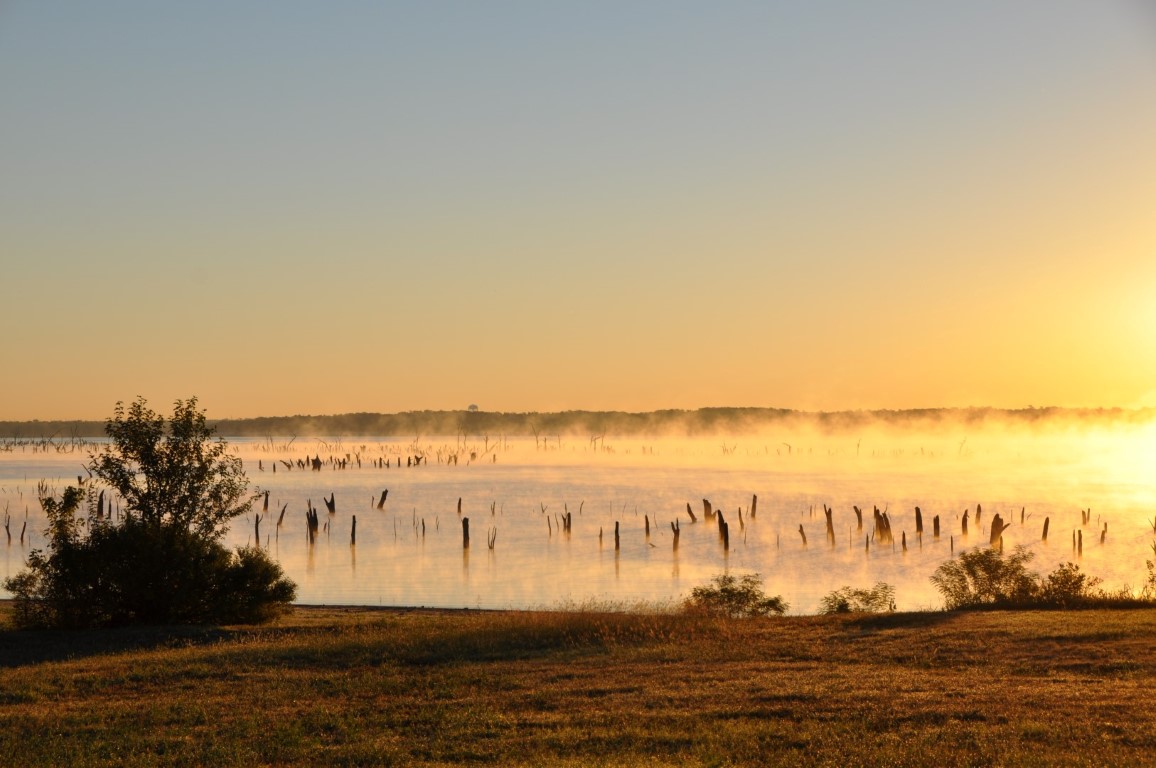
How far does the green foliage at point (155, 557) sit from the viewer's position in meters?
29.8

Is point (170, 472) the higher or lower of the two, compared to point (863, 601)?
higher

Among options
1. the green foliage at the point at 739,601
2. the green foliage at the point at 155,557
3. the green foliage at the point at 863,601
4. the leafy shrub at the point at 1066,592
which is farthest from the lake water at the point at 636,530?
the green foliage at the point at 155,557

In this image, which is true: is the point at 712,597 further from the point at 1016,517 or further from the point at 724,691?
the point at 1016,517

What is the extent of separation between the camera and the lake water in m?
53.8

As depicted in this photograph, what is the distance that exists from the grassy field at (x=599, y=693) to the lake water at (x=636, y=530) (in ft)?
63.0

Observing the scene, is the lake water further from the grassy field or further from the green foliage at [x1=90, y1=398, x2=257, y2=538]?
the grassy field

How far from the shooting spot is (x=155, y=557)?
30422 millimetres

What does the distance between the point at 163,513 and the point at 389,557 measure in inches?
1321

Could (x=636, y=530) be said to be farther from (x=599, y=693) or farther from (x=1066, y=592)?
(x=599, y=693)

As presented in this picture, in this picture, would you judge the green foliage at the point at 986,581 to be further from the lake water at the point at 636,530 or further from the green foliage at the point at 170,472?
the green foliage at the point at 170,472

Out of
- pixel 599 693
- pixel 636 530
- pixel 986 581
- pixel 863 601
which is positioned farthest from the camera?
pixel 636 530

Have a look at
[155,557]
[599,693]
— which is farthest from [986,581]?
[155,557]

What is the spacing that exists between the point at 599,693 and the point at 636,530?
204 ft

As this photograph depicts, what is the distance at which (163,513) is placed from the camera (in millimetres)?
32438
